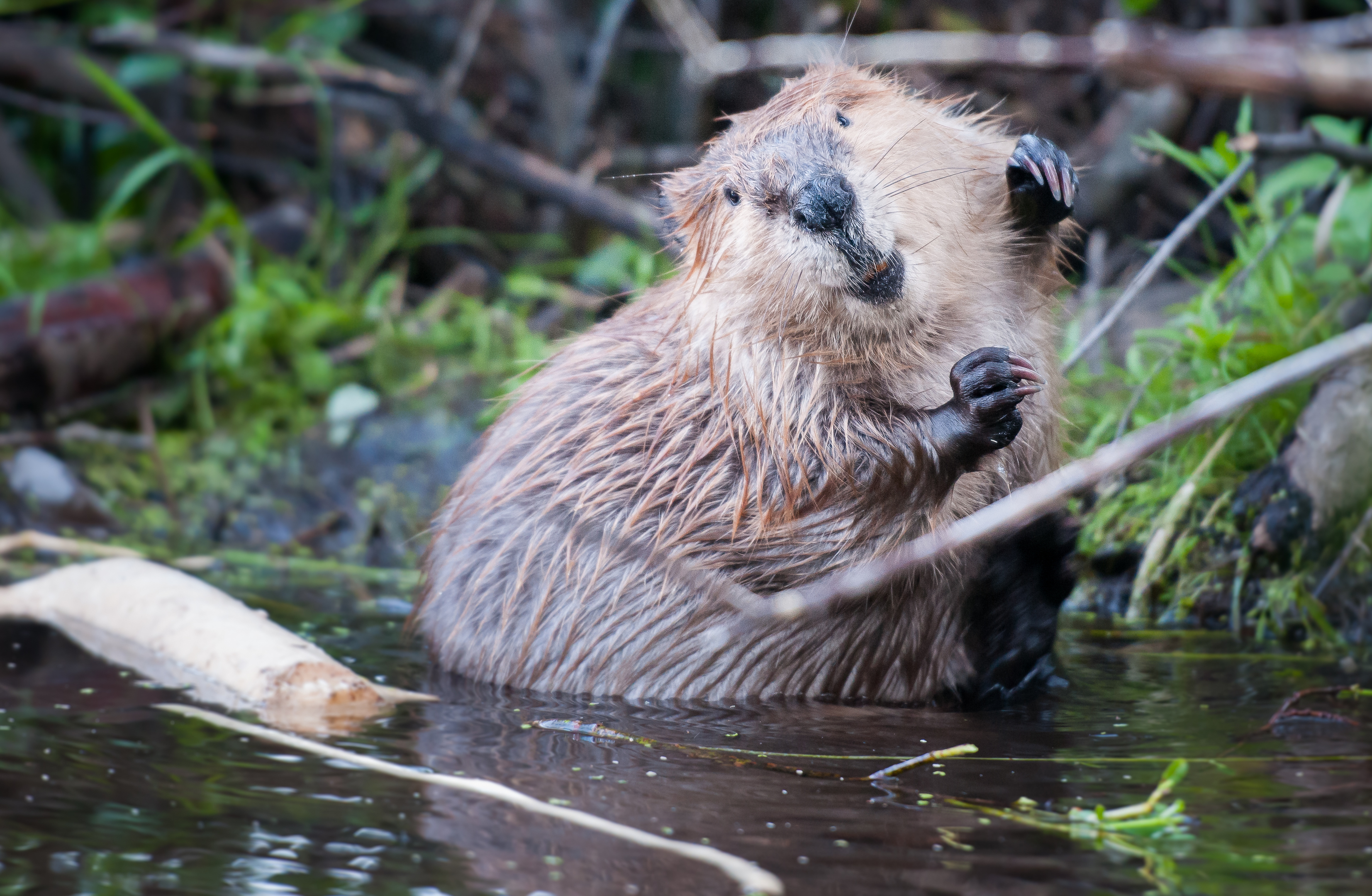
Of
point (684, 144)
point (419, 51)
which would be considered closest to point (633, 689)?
point (684, 144)

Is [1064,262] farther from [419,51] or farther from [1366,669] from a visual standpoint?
[419,51]

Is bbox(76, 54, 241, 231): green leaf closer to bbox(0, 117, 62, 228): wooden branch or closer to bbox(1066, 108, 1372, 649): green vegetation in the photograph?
bbox(0, 117, 62, 228): wooden branch

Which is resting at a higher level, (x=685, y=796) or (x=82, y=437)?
(x=82, y=437)

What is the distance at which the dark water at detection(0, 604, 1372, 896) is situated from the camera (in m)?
1.43

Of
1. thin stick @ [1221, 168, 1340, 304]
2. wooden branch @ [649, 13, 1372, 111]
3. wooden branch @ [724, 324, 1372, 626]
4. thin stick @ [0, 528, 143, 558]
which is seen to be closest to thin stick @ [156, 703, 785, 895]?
wooden branch @ [724, 324, 1372, 626]

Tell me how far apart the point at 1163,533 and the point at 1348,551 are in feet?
1.29

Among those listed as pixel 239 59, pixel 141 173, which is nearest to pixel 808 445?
pixel 141 173

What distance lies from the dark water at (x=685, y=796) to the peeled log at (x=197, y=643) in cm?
9

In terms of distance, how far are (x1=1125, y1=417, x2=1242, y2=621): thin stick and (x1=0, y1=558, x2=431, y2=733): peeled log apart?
1561 millimetres

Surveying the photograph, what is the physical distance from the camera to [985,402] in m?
2.05

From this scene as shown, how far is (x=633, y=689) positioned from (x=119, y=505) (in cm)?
238

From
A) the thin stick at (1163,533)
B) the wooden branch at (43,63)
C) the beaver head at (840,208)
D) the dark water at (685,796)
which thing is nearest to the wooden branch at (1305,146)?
the beaver head at (840,208)

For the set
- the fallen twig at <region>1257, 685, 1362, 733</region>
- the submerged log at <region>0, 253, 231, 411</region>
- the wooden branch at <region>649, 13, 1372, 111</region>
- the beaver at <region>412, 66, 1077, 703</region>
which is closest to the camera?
the wooden branch at <region>649, 13, 1372, 111</region>

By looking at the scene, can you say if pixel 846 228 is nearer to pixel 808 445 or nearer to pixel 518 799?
pixel 808 445
